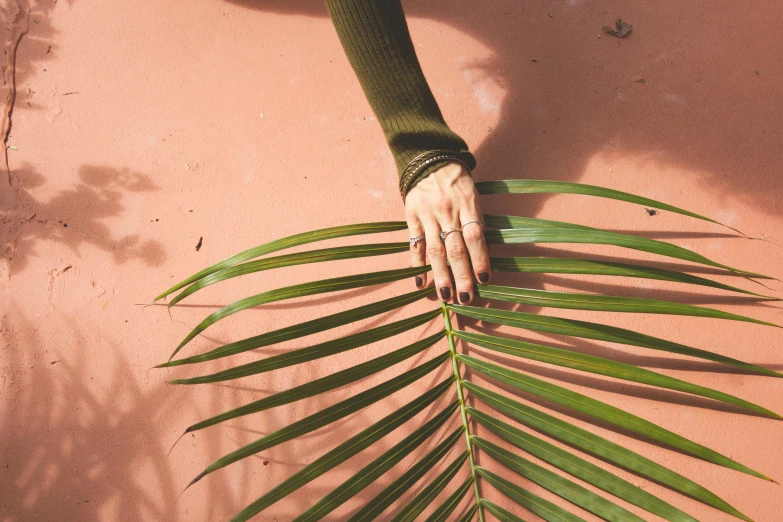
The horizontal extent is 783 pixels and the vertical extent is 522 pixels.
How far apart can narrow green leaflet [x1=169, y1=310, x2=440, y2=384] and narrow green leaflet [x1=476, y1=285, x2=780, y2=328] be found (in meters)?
0.20

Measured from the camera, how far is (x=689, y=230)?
115cm

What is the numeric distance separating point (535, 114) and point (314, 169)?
21.9 inches

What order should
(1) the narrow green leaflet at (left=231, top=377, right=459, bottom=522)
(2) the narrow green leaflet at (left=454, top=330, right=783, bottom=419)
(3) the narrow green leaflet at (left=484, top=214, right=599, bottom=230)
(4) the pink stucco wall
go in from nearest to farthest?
(1) the narrow green leaflet at (left=231, top=377, right=459, bottom=522) < (2) the narrow green leaflet at (left=454, top=330, right=783, bottom=419) < (3) the narrow green leaflet at (left=484, top=214, right=599, bottom=230) < (4) the pink stucco wall

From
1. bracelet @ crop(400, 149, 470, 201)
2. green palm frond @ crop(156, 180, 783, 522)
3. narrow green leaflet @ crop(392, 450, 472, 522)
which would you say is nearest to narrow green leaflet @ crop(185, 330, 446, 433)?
green palm frond @ crop(156, 180, 783, 522)

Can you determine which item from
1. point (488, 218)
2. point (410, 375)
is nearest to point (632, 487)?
point (410, 375)

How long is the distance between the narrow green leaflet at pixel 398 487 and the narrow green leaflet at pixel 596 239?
0.37m

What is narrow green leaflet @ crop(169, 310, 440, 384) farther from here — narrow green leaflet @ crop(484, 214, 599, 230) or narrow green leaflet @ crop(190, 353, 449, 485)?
narrow green leaflet @ crop(484, 214, 599, 230)

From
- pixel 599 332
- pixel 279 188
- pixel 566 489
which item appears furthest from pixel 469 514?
pixel 279 188

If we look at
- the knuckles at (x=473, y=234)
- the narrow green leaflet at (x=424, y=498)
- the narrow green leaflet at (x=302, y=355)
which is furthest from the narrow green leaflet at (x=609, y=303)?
the narrow green leaflet at (x=424, y=498)

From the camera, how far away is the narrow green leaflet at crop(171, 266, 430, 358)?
0.84 meters

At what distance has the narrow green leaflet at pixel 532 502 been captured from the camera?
83 cm

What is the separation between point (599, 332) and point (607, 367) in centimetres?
6

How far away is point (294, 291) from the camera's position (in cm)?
85

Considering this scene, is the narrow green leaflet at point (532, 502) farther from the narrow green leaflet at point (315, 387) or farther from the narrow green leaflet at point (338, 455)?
the narrow green leaflet at point (315, 387)
